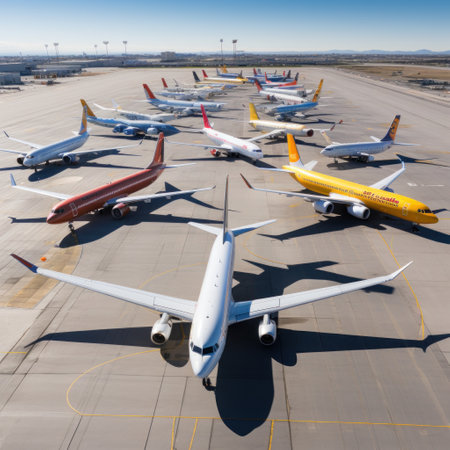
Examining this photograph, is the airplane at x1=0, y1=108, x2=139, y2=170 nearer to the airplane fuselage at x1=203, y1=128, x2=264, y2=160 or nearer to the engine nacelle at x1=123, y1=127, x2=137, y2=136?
the engine nacelle at x1=123, y1=127, x2=137, y2=136

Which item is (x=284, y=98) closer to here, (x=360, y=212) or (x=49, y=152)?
(x=49, y=152)

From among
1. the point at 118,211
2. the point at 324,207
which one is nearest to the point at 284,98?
the point at 324,207

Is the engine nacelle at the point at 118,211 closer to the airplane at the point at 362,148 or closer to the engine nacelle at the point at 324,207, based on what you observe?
the engine nacelle at the point at 324,207

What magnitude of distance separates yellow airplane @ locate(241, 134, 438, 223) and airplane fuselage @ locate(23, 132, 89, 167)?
39.1 meters

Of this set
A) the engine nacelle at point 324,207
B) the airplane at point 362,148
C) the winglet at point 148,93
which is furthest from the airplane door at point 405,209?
the winglet at point 148,93

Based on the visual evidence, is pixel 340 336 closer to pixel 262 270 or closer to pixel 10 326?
pixel 262 270

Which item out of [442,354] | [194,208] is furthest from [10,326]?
[442,354]

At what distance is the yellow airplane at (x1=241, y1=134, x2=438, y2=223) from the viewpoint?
108ft

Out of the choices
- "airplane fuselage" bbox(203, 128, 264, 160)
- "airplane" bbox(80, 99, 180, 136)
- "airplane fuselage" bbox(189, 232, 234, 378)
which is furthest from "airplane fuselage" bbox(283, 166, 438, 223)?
"airplane" bbox(80, 99, 180, 136)

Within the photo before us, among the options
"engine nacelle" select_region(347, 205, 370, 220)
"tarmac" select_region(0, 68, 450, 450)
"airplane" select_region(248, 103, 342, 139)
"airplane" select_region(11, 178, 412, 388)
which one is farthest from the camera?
"airplane" select_region(248, 103, 342, 139)

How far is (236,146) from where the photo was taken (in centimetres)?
5859

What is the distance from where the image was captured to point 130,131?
74.4m

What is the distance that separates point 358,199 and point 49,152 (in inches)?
2040

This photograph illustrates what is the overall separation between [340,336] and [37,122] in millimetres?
99110
